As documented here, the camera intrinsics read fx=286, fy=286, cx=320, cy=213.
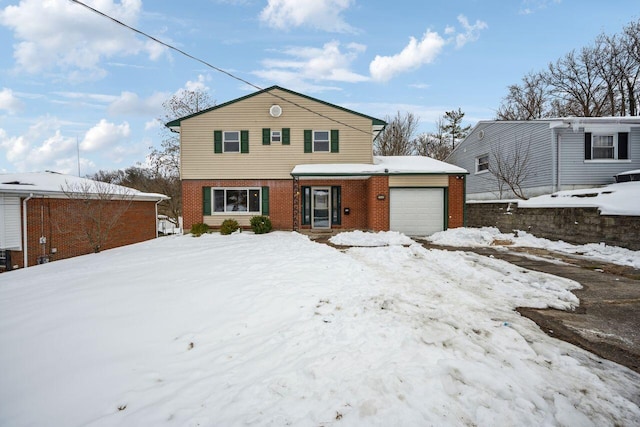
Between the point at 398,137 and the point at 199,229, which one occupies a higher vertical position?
the point at 398,137

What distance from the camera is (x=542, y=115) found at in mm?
28906

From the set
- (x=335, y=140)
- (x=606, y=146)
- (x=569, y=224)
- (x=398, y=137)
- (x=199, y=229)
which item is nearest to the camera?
(x=569, y=224)

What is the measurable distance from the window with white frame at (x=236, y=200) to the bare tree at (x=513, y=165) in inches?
563

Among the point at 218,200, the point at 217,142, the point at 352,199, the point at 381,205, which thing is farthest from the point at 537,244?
the point at 217,142

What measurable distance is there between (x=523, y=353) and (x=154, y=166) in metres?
31.3

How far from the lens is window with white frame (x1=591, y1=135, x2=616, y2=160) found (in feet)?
48.5

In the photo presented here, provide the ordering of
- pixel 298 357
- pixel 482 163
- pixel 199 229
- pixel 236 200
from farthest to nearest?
pixel 482 163 → pixel 236 200 → pixel 199 229 → pixel 298 357

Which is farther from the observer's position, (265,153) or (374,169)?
(265,153)

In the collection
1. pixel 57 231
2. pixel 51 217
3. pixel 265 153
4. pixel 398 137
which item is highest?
pixel 398 137

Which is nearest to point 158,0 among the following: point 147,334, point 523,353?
point 147,334

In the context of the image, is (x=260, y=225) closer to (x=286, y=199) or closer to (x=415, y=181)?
(x=286, y=199)

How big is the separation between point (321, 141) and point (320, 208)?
3.59 meters

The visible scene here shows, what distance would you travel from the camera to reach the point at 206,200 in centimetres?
1512

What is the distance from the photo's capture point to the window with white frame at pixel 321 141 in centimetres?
1523
